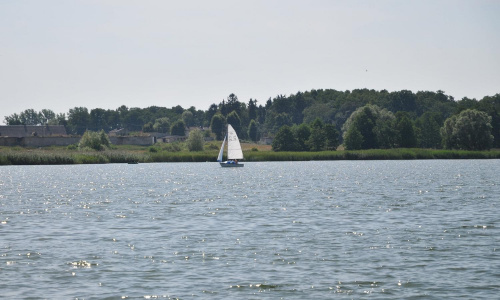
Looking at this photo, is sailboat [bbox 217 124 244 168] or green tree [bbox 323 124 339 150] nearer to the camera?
sailboat [bbox 217 124 244 168]

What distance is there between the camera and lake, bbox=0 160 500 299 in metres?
22.2

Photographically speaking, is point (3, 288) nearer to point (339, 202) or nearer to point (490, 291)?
point (490, 291)

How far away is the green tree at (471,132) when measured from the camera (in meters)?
166

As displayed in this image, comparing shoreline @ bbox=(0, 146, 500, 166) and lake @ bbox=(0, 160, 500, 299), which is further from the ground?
shoreline @ bbox=(0, 146, 500, 166)

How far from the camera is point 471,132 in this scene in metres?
167

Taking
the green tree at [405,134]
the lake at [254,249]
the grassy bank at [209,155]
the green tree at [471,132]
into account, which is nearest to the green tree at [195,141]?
the grassy bank at [209,155]

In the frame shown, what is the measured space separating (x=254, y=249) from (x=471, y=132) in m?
148

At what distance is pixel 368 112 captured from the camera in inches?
7766

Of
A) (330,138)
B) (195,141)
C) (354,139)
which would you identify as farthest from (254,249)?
(330,138)

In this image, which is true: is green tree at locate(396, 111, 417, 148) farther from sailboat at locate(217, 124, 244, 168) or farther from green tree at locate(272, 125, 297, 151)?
sailboat at locate(217, 124, 244, 168)

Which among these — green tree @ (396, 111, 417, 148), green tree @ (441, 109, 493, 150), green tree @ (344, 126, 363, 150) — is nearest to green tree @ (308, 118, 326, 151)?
green tree @ (344, 126, 363, 150)

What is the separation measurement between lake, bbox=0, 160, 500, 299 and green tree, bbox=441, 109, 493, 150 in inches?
4688

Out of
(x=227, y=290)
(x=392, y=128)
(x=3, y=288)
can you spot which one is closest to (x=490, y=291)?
(x=227, y=290)

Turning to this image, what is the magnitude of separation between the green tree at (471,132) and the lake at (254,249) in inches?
4688
